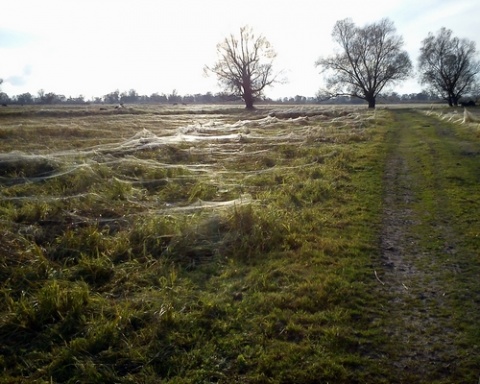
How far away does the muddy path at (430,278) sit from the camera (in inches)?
141

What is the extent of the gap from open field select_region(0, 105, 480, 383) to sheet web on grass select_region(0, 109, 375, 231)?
0.06 meters

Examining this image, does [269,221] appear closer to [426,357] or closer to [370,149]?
[426,357]

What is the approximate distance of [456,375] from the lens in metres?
3.38

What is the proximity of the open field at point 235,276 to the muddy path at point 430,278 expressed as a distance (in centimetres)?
Result: 2

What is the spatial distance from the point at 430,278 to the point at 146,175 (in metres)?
7.23

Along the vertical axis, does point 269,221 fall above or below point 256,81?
below

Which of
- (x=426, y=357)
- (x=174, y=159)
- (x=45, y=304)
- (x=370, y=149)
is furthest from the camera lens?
(x=370, y=149)

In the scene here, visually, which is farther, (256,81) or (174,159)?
(256,81)

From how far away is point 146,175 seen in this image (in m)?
10.3

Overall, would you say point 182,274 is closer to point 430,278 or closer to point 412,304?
point 412,304

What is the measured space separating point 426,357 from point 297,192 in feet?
18.3

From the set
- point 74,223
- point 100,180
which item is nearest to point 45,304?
point 74,223

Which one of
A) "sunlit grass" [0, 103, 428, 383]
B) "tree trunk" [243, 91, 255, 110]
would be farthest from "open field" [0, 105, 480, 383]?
"tree trunk" [243, 91, 255, 110]

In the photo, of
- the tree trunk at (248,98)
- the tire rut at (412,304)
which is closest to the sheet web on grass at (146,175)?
the tire rut at (412,304)
